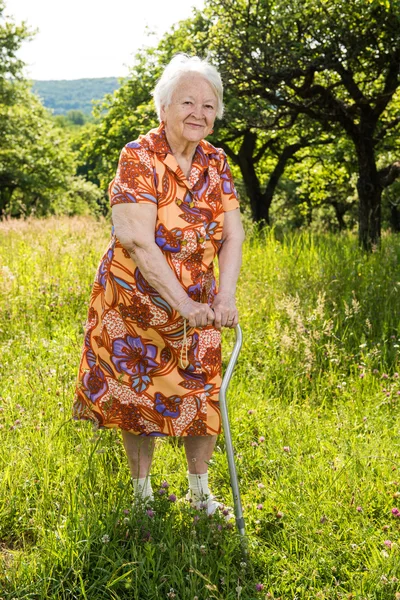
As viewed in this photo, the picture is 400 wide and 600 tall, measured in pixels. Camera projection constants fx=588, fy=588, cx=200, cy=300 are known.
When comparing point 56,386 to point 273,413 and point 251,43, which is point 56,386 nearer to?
point 273,413

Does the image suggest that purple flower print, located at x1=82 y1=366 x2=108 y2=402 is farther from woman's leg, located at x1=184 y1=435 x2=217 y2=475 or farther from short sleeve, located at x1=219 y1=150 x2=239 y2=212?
short sleeve, located at x1=219 y1=150 x2=239 y2=212

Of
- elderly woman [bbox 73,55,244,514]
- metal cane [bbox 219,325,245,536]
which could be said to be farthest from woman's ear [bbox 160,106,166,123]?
metal cane [bbox 219,325,245,536]

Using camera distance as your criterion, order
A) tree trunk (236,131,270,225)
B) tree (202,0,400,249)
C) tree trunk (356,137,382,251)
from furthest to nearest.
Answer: tree trunk (236,131,270,225)
tree trunk (356,137,382,251)
tree (202,0,400,249)

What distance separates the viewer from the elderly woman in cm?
242

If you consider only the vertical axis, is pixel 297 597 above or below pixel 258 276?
below

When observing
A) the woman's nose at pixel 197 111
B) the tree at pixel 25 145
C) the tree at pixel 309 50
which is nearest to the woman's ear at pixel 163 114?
the woman's nose at pixel 197 111

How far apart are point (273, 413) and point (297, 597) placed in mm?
1423

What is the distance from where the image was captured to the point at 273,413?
11.7 ft

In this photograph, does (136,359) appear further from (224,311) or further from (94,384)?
(224,311)

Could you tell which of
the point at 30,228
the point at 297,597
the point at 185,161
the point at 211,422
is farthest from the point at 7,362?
the point at 30,228

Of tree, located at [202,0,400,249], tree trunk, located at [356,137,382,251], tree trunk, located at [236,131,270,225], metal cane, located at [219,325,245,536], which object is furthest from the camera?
tree trunk, located at [236,131,270,225]

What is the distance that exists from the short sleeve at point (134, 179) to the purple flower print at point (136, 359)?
612mm

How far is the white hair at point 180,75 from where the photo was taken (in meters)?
2.46

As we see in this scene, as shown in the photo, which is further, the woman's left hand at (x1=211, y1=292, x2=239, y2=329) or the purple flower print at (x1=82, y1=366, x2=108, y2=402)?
the purple flower print at (x1=82, y1=366, x2=108, y2=402)
